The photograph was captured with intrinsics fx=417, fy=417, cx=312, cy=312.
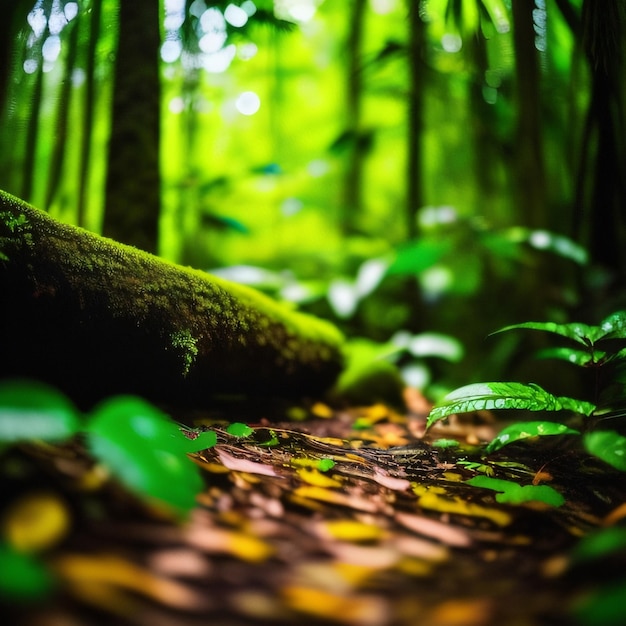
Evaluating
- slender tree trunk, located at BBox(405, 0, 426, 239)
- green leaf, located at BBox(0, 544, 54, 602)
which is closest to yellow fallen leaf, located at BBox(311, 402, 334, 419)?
green leaf, located at BBox(0, 544, 54, 602)

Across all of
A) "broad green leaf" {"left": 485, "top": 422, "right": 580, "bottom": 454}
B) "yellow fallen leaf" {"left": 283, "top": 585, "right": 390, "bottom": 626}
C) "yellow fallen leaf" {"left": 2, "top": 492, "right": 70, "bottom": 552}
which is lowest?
"yellow fallen leaf" {"left": 283, "top": 585, "right": 390, "bottom": 626}

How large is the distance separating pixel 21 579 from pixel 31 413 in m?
0.27

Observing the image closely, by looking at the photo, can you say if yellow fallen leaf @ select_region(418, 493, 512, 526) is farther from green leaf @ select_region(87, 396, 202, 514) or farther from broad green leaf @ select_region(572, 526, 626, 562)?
green leaf @ select_region(87, 396, 202, 514)

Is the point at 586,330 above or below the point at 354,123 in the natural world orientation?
below

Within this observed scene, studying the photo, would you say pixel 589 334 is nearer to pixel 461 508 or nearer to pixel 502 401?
pixel 502 401

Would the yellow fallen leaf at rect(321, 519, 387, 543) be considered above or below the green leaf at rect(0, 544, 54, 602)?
below

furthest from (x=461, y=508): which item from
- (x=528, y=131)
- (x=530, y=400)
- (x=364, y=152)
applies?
(x=364, y=152)

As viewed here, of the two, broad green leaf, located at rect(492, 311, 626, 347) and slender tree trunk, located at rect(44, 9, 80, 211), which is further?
slender tree trunk, located at rect(44, 9, 80, 211)

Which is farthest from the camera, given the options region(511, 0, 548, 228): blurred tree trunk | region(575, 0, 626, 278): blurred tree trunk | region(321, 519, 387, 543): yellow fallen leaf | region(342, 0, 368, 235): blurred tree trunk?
region(342, 0, 368, 235): blurred tree trunk

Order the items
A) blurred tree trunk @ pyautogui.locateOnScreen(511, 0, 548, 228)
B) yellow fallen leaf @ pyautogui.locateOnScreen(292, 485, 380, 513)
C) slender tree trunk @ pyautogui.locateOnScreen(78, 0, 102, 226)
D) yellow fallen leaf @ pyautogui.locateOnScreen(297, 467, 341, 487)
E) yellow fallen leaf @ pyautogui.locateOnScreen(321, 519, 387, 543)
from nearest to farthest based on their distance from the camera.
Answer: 1. yellow fallen leaf @ pyautogui.locateOnScreen(321, 519, 387, 543)
2. yellow fallen leaf @ pyautogui.locateOnScreen(292, 485, 380, 513)
3. yellow fallen leaf @ pyautogui.locateOnScreen(297, 467, 341, 487)
4. slender tree trunk @ pyautogui.locateOnScreen(78, 0, 102, 226)
5. blurred tree trunk @ pyautogui.locateOnScreen(511, 0, 548, 228)

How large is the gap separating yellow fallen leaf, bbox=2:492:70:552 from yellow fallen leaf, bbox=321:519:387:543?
0.55m

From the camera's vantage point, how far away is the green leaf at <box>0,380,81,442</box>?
711 millimetres

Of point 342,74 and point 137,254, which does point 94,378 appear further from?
point 342,74

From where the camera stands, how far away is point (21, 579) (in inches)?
22.3
